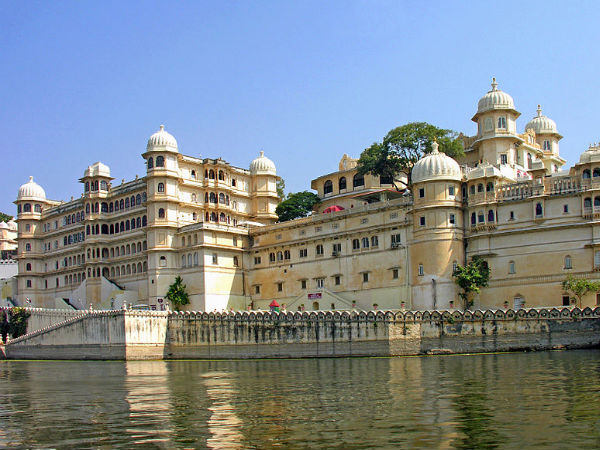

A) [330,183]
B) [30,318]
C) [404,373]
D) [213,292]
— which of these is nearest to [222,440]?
[404,373]

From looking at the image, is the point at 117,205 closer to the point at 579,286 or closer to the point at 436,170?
the point at 436,170

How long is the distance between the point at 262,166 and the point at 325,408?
5994cm

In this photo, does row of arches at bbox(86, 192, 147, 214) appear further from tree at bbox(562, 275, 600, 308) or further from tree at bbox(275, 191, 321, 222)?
tree at bbox(562, 275, 600, 308)

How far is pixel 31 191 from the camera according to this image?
90938mm

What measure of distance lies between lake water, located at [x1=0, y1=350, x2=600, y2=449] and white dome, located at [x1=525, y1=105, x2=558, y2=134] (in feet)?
138

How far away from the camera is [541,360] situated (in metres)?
39.2

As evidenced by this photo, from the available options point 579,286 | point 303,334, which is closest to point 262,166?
point 303,334

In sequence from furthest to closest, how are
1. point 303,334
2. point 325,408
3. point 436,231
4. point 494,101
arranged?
point 494,101, point 436,231, point 303,334, point 325,408

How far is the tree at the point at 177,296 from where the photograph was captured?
6969cm

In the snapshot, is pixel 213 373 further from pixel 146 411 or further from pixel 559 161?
pixel 559 161

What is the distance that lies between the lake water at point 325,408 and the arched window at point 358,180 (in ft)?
128

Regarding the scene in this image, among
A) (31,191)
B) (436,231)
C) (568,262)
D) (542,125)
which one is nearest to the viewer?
(568,262)

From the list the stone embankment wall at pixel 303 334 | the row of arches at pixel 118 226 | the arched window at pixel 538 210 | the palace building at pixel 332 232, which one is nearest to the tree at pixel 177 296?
the palace building at pixel 332 232

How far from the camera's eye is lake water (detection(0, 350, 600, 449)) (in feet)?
61.7
